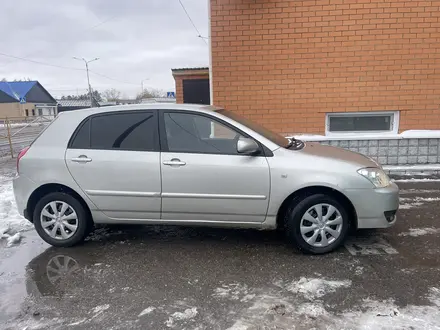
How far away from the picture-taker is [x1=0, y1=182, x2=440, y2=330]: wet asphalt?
296cm

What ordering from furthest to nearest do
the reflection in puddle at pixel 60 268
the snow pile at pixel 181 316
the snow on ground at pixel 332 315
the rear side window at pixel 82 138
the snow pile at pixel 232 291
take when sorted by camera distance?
1. the rear side window at pixel 82 138
2. the reflection in puddle at pixel 60 268
3. the snow pile at pixel 232 291
4. the snow pile at pixel 181 316
5. the snow on ground at pixel 332 315

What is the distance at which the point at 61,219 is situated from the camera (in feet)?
14.1

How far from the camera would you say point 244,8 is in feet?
24.8

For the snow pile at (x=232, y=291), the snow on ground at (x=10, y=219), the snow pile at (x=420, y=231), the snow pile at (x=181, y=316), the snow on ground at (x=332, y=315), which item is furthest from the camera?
the snow on ground at (x=10, y=219)

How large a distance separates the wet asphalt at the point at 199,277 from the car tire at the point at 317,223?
0.50ft

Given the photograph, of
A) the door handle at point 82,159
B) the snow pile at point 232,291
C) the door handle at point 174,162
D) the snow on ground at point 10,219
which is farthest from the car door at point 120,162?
the snow on ground at point 10,219

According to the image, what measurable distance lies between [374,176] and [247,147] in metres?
1.39

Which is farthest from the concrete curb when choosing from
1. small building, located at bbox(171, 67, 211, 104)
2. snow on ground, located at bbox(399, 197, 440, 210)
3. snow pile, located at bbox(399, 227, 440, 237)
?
small building, located at bbox(171, 67, 211, 104)

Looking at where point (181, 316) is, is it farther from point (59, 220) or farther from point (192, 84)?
point (192, 84)

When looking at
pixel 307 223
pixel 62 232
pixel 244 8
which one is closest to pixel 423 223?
pixel 307 223

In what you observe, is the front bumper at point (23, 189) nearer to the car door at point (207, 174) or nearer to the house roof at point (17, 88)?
the car door at point (207, 174)

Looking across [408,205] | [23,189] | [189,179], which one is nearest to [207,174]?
[189,179]

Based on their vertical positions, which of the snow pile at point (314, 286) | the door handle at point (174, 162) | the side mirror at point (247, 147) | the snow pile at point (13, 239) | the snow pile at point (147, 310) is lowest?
the snow pile at point (147, 310)

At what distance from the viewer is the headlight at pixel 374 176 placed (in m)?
3.84
